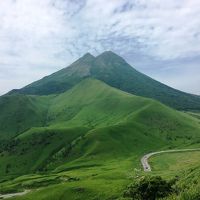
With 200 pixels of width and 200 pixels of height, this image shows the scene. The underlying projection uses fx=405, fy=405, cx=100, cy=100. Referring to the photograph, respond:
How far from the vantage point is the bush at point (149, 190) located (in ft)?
300

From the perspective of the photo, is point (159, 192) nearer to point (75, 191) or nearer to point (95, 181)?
point (75, 191)

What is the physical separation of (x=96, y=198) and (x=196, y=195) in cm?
9292

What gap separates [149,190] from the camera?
305ft

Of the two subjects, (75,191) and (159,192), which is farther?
(75,191)

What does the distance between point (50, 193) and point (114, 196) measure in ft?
99.1

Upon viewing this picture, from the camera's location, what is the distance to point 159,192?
91875mm

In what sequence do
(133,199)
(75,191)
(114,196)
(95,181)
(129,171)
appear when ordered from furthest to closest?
(129,171)
(95,181)
(75,191)
(114,196)
(133,199)

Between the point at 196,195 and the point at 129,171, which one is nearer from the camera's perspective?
the point at 196,195

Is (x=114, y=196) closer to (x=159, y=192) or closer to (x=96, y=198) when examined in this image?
(x=96, y=198)

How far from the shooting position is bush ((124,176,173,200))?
9144 centimetres

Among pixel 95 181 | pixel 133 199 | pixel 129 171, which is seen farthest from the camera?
pixel 129 171

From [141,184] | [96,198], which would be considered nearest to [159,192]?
[141,184]

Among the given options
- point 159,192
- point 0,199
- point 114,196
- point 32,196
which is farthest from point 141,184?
point 0,199

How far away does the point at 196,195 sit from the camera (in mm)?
52031
